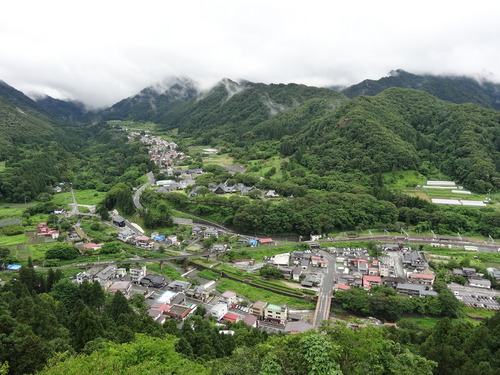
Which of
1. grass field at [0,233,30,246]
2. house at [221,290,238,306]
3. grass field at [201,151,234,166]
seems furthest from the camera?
grass field at [201,151,234,166]

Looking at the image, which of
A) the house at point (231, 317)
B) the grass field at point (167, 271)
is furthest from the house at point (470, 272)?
the grass field at point (167, 271)

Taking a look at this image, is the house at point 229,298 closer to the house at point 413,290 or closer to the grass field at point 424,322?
the grass field at point 424,322

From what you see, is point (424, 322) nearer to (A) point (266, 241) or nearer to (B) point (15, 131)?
(A) point (266, 241)

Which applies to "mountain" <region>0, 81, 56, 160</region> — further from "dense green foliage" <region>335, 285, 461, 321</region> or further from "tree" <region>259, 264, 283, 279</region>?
"dense green foliage" <region>335, 285, 461, 321</region>

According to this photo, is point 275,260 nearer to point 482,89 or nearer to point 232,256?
point 232,256

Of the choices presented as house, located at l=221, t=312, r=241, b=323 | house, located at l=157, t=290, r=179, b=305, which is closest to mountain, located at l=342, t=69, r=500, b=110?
house, located at l=157, t=290, r=179, b=305
